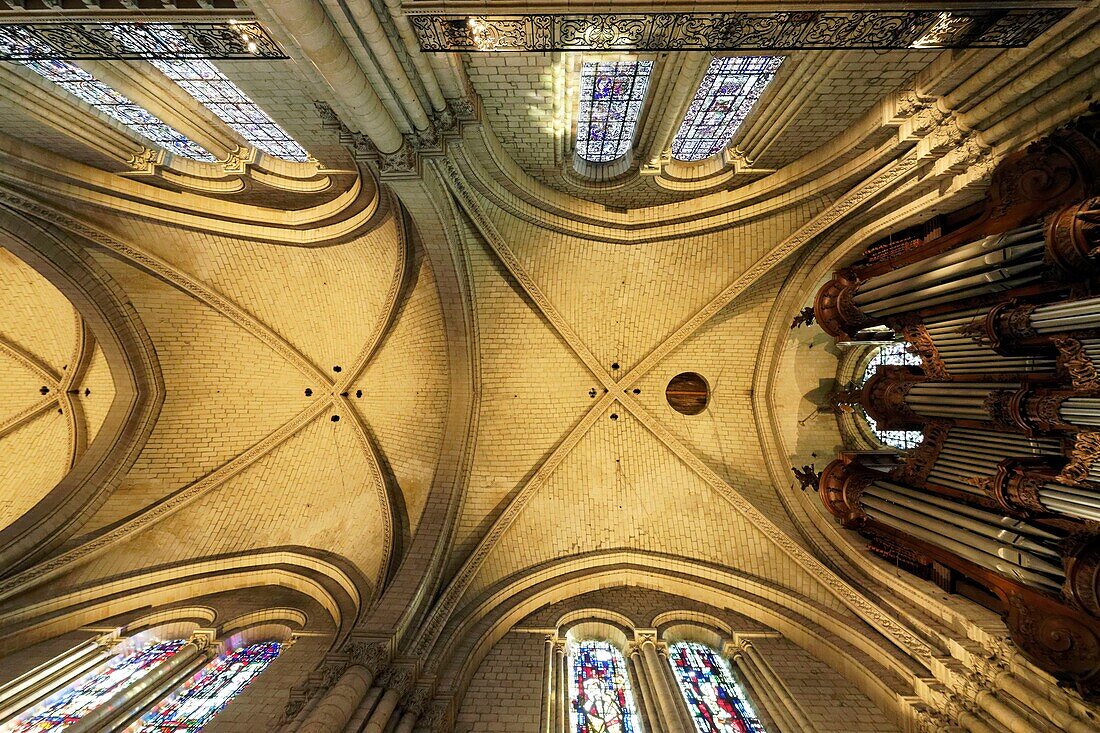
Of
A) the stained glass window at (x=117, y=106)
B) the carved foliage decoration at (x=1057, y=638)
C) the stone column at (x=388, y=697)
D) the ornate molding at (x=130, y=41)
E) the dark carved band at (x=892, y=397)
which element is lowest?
the stone column at (x=388, y=697)

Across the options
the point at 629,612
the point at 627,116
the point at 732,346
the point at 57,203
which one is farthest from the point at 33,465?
the point at 732,346

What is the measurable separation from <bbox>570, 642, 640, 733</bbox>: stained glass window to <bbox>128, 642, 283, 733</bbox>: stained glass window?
535cm

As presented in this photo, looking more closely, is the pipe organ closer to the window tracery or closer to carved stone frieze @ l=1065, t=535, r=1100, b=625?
carved stone frieze @ l=1065, t=535, r=1100, b=625

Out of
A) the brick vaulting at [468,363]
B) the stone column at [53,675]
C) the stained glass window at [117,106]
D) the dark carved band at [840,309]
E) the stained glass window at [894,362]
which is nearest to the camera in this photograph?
the brick vaulting at [468,363]

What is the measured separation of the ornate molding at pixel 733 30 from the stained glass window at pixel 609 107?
2.20 meters

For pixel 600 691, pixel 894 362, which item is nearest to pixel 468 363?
pixel 600 691

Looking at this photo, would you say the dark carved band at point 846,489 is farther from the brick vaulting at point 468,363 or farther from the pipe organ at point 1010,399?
the brick vaulting at point 468,363

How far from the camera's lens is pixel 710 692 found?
24.5 feet

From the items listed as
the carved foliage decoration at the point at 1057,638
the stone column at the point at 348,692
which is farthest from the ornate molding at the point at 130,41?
the carved foliage decoration at the point at 1057,638

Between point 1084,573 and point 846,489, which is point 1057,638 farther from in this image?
point 846,489

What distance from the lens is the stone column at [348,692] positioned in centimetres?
534

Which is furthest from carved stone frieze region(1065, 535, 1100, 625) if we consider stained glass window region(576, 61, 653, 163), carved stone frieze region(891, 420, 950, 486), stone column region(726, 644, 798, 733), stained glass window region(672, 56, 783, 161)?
stained glass window region(576, 61, 653, 163)

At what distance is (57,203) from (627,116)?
35.1 ft

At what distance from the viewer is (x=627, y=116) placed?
7.94 meters
